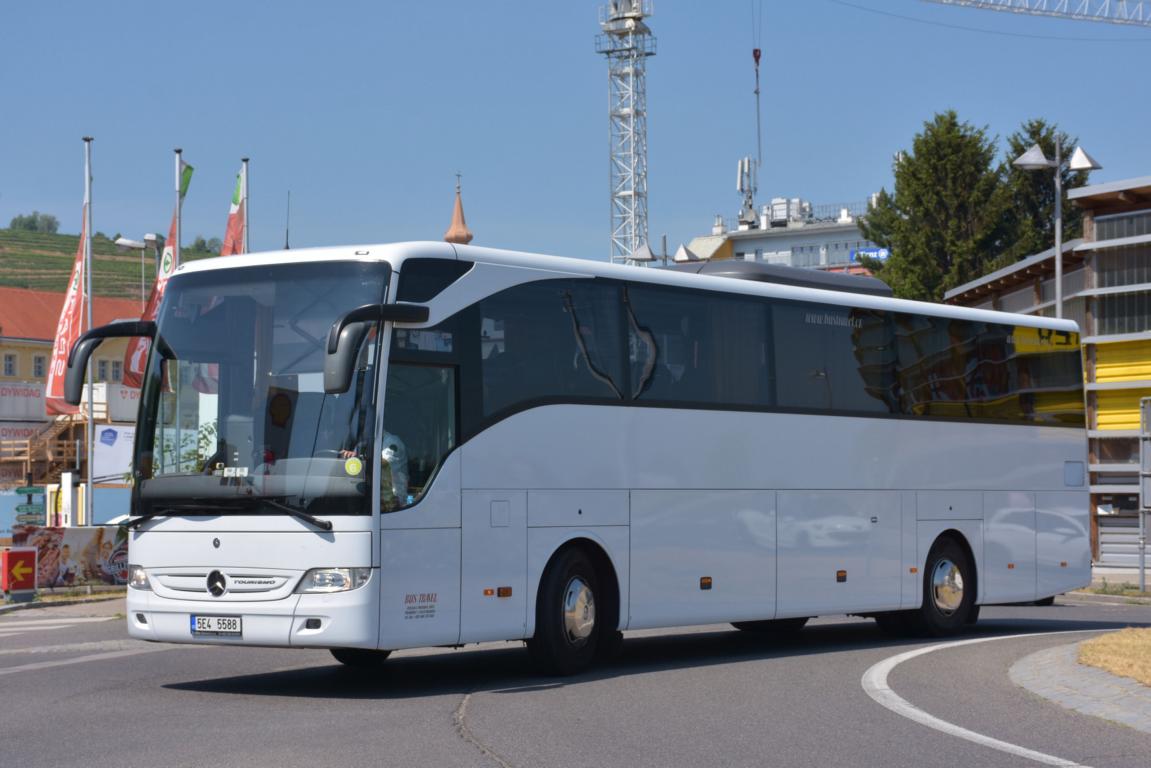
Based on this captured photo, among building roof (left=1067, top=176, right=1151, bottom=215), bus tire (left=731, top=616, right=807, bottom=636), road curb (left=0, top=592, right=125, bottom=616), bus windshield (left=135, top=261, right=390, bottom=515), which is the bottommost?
road curb (left=0, top=592, right=125, bottom=616)

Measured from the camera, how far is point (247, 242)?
3806 centimetres

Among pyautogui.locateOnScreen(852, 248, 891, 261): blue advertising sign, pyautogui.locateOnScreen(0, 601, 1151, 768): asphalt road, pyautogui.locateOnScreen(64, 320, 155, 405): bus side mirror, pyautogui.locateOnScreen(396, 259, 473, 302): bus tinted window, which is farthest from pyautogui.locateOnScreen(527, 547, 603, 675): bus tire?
pyautogui.locateOnScreen(852, 248, 891, 261): blue advertising sign

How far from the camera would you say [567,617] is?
14.2 m

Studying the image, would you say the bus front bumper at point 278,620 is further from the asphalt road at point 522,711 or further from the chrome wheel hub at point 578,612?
the chrome wheel hub at point 578,612

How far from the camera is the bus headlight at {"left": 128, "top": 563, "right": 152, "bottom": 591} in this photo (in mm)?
13219

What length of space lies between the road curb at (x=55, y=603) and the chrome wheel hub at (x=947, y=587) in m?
16.0

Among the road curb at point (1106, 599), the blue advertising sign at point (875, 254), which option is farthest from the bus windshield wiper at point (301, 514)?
the blue advertising sign at point (875, 254)

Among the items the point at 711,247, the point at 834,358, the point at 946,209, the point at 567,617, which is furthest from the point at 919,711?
the point at 711,247

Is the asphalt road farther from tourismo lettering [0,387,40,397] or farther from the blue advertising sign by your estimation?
tourismo lettering [0,387,40,397]

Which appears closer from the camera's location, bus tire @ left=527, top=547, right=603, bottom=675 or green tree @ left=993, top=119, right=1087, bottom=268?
bus tire @ left=527, top=547, right=603, bottom=675

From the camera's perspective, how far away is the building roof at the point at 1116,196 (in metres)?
37.1

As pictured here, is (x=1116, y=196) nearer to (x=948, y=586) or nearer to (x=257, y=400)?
(x=948, y=586)

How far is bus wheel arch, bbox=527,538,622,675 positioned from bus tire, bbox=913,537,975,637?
18.1 feet

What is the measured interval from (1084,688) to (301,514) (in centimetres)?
600
